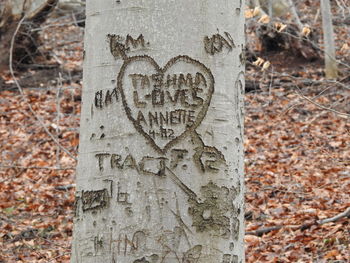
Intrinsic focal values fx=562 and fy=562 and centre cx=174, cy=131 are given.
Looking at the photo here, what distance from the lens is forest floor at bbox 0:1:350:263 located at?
4.91 meters

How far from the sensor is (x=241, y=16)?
5.21ft

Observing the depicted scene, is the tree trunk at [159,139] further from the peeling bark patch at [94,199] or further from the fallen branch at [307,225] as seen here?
the fallen branch at [307,225]

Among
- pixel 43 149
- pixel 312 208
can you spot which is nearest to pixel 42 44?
pixel 43 149

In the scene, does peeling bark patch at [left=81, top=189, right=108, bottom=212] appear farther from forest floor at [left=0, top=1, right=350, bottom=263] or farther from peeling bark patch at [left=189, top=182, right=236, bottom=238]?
forest floor at [left=0, top=1, right=350, bottom=263]

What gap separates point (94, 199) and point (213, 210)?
308 mm

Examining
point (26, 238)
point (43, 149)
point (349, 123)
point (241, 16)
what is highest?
point (349, 123)

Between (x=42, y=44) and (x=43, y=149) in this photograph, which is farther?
(x=42, y=44)

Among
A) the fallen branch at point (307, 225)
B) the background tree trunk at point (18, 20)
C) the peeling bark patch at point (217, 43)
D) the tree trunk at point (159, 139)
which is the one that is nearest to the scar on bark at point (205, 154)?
the tree trunk at point (159, 139)

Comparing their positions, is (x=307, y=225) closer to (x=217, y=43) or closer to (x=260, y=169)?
(x=260, y=169)

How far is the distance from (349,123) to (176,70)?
8147 millimetres

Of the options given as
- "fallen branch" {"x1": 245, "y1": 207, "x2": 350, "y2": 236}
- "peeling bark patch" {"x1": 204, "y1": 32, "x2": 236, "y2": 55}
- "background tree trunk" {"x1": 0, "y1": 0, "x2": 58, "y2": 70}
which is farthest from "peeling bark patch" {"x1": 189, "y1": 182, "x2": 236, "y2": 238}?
"background tree trunk" {"x1": 0, "y1": 0, "x2": 58, "y2": 70}

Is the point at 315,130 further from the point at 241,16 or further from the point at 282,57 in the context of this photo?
the point at 241,16

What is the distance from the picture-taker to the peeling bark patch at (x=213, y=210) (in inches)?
55.6

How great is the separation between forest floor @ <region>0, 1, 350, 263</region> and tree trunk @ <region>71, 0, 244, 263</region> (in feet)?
9.62
